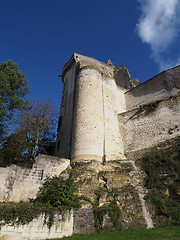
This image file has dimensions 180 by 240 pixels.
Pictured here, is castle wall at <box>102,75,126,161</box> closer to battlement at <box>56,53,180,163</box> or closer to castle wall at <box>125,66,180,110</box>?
battlement at <box>56,53,180,163</box>

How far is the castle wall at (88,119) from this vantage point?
11437 millimetres

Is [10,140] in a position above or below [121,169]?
above

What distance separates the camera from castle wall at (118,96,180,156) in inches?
475

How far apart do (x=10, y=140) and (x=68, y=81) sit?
8210 millimetres

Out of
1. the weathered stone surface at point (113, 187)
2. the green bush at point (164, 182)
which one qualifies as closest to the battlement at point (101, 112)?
the weathered stone surface at point (113, 187)

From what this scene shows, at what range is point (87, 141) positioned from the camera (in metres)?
11.6

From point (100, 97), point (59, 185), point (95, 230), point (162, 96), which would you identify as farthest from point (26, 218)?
point (162, 96)

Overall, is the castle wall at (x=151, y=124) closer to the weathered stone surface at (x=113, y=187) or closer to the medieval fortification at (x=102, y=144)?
the medieval fortification at (x=102, y=144)

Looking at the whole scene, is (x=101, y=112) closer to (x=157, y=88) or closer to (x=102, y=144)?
(x=102, y=144)

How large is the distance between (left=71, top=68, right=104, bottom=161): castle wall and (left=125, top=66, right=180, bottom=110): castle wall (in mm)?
3952

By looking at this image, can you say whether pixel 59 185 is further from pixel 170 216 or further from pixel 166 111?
pixel 166 111

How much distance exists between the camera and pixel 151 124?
515 inches

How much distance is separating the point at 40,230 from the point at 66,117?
1040cm

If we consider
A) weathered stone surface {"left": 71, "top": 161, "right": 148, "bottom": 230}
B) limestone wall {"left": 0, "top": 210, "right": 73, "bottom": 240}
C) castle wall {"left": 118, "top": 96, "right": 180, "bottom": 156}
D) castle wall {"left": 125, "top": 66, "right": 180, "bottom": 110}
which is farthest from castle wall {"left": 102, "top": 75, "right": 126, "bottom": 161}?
limestone wall {"left": 0, "top": 210, "right": 73, "bottom": 240}
